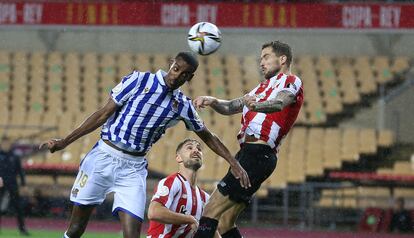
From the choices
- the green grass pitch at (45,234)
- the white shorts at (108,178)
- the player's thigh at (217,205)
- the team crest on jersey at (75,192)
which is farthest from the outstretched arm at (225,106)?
the green grass pitch at (45,234)

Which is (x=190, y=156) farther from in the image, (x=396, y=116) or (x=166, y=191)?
(x=396, y=116)

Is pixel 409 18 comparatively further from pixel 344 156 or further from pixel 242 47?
pixel 242 47

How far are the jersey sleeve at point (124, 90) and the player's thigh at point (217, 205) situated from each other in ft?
3.37

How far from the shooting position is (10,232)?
15289 mm

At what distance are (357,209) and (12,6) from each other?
746 cm

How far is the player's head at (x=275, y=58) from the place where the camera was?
27.9 ft

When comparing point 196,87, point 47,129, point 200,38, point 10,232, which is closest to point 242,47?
point 196,87

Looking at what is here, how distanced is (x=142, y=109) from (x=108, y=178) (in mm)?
592

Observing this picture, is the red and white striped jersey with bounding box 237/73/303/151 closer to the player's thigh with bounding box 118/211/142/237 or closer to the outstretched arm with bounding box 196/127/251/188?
the outstretched arm with bounding box 196/127/251/188

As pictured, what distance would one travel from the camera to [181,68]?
795 cm

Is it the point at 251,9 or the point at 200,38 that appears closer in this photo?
the point at 200,38

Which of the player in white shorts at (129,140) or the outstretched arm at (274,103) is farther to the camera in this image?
the player in white shorts at (129,140)

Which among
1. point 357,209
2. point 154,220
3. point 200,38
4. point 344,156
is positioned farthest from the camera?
point 344,156

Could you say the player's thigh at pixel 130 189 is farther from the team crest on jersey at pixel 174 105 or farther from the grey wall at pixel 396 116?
the grey wall at pixel 396 116
